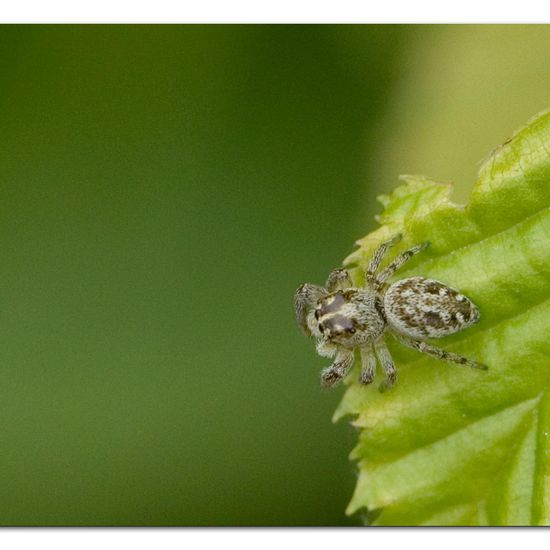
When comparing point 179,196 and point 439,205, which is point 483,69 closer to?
point 439,205

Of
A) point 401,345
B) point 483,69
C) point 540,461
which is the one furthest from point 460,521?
point 483,69

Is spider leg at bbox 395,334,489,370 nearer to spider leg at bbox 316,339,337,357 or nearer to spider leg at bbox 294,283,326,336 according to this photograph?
spider leg at bbox 316,339,337,357

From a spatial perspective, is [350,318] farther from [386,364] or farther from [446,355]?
[446,355]

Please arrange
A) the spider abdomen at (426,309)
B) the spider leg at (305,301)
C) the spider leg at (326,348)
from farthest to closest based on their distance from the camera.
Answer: the spider leg at (305,301), the spider leg at (326,348), the spider abdomen at (426,309)

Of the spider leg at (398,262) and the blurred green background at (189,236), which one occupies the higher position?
the blurred green background at (189,236)

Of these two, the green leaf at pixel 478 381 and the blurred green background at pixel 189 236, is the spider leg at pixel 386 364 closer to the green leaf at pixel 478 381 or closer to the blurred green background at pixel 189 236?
the green leaf at pixel 478 381

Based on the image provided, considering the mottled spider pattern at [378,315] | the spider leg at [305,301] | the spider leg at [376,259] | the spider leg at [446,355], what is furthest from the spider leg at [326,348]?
the spider leg at [446,355]

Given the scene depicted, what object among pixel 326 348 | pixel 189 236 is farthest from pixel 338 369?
pixel 189 236
